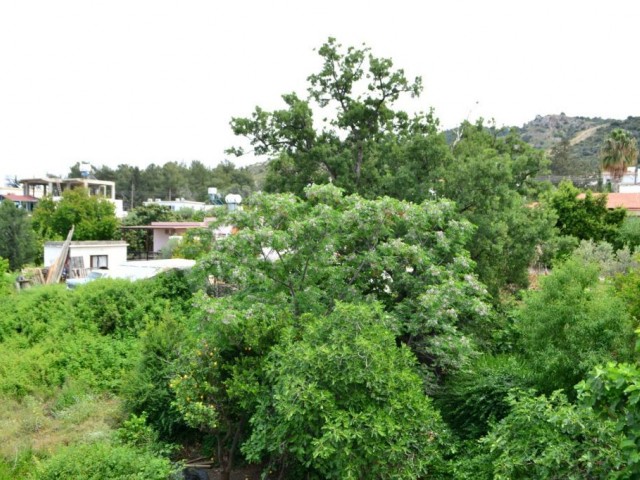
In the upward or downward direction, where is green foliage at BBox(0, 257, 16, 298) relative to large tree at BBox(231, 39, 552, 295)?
downward

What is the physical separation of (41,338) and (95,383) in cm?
337

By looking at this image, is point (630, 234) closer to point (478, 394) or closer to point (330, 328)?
point (478, 394)

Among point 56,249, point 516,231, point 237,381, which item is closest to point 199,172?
point 56,249

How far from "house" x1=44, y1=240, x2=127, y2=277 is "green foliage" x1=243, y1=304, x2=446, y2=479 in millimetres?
20288

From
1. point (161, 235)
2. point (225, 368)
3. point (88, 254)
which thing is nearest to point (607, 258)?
point (225, 368)

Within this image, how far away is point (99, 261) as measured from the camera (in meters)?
25.8

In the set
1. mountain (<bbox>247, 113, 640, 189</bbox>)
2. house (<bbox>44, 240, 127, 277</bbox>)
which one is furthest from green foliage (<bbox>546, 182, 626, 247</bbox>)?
mountain (<bbox>247, 113, 640, 189</bbox>)

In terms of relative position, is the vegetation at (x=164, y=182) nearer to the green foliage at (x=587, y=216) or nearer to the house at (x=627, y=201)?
the house at (x=627, y=201)

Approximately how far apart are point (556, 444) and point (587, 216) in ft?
67.6

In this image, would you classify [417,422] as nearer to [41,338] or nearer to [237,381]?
[237,381]

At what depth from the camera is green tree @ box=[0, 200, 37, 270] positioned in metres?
29.9

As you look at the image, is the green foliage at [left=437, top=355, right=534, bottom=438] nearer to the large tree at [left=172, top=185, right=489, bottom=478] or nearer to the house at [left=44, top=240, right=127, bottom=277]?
the large tree at [left=172, top=185, right=489, bottom=478]

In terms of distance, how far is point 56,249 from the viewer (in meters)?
25.8

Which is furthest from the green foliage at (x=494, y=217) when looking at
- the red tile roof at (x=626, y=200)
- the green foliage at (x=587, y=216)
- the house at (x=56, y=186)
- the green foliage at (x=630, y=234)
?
the house at (x=56, y=186)
